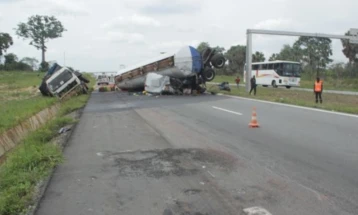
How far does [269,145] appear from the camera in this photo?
26.3 feet

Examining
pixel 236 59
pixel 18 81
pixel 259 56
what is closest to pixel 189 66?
pixel 18 81

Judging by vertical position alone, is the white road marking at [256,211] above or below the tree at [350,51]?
below

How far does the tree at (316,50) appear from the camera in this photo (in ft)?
210

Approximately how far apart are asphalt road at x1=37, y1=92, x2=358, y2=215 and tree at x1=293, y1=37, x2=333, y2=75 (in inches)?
2260

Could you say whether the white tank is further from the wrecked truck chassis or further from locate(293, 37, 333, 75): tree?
locate(293, 37, 333, 75): tree

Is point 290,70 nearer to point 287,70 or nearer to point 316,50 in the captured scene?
point 287,70

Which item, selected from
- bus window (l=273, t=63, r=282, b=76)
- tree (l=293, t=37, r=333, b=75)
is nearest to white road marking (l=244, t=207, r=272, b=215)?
bus window (l=273, t=63, r=282, b=76)

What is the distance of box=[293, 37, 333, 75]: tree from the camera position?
64.1 meters

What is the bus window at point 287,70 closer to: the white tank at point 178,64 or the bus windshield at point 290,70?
the bus windshield at point 290,70

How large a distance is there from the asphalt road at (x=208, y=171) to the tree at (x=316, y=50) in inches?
2260

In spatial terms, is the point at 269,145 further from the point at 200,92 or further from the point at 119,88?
the point at 119,88

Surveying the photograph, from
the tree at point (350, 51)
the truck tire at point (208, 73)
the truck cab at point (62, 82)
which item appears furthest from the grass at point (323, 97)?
the tree at point (350, 51)

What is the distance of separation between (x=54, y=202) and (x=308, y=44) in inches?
2655

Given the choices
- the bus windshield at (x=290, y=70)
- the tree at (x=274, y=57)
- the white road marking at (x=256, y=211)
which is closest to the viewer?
the white road marking at (x=256, y=211)
